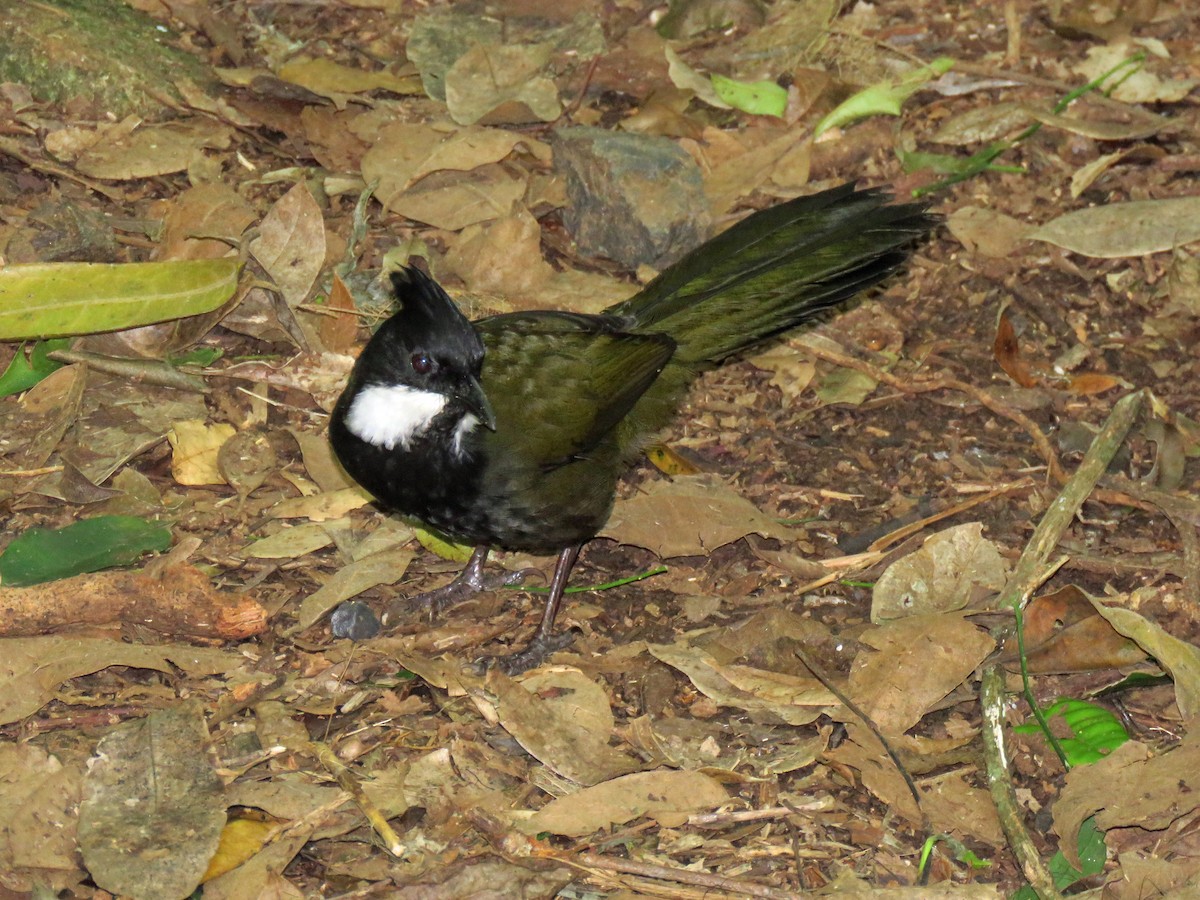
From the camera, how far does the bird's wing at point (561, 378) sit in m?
4.64

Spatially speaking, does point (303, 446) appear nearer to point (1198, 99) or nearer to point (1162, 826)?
point (1162, 826)

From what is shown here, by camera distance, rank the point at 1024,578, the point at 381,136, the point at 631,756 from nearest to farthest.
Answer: the point at 631,756, the point at 1024,578, the point at 381,136

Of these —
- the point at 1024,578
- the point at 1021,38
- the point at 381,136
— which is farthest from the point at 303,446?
the point at 1021,38

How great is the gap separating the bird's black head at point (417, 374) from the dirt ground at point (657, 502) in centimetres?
53

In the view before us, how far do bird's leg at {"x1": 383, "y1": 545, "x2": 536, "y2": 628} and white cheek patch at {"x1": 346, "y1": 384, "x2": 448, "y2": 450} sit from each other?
0.59 meters

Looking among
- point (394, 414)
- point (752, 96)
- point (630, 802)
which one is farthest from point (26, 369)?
point (752, 96)

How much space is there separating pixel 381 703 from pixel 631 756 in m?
0.76

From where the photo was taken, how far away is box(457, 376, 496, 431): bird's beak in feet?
14.3

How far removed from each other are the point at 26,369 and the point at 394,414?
147 centimetres

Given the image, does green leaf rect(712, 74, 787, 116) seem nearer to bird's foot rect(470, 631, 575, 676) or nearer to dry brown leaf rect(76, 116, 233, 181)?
dry brown leaf rect(76, 116, 233, 181)

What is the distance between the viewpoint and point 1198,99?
6.68 metres

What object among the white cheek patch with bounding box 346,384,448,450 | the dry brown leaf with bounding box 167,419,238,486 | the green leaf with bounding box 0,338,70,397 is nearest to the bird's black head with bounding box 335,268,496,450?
the white cheek patch with bounding box 346,384,448,450

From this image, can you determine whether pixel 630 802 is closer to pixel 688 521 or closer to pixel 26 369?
pixel 688 521

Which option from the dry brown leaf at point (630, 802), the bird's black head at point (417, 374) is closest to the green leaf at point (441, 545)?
the bird's black head at point (417, 374)
